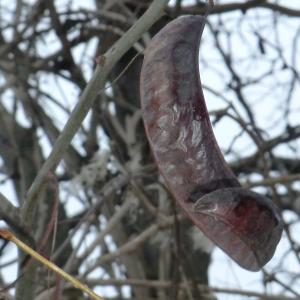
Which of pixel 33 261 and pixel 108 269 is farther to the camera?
pixel 108 269

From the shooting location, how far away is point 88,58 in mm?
2975

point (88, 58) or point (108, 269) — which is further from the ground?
point (88, 58)

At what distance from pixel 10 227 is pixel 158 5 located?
356mm

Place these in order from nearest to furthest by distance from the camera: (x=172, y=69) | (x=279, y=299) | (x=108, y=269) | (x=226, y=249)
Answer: (x=226, y=249) < (x=172, y=69) < (x=279, y=299) < (x=108, y=269)

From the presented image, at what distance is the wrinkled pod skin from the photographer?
3.55 ft

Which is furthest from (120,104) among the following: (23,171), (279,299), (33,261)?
(33,261)

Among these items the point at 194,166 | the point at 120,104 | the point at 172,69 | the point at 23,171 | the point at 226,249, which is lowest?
the point at 226,249

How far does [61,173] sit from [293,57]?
33.7 inches

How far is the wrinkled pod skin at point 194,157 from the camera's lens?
1.08 m

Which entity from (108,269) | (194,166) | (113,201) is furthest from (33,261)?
(108,269)

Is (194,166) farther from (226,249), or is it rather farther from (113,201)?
(113,201)

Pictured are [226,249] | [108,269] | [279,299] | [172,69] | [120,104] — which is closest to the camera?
[226,249]

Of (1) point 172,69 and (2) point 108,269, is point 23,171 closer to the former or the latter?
(2) point 108,269

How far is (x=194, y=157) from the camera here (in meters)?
1.16
